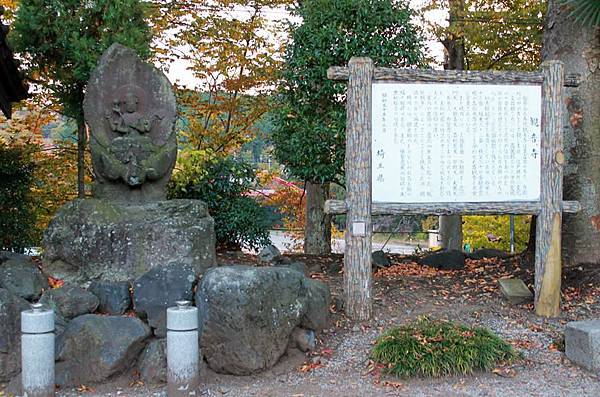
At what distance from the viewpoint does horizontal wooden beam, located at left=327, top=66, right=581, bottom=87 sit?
6209 millimetres

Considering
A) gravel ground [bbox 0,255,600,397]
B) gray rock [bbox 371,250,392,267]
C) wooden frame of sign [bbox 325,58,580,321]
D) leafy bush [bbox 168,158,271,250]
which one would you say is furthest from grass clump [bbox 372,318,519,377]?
leafy bush [bbox 168,158,271,250]

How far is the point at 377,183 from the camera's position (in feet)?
20.5

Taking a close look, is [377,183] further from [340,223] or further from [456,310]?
[340,223]

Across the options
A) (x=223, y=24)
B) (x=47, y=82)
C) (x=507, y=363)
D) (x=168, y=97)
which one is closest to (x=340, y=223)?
(x=223, y=24)

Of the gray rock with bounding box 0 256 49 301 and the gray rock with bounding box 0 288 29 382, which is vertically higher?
the gray rock with bounding box 0 256 49 301

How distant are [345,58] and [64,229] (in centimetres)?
430

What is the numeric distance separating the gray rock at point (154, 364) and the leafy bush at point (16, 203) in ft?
16.7

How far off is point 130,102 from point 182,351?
3549mm

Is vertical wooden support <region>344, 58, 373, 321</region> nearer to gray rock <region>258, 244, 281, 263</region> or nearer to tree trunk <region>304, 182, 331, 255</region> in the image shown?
gray rock <region>258, 244, 281, 263</region>

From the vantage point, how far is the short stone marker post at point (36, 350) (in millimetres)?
4418

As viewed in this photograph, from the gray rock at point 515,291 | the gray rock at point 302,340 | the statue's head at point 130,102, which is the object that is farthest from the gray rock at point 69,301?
the gray rock at point 515,291

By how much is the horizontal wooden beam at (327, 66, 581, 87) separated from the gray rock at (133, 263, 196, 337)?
2614 millimetres

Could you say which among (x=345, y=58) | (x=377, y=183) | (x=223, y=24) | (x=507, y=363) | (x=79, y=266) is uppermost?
(x=223, y=24)

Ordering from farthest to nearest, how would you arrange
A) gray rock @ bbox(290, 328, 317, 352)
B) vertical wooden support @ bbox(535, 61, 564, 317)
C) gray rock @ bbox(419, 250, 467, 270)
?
gray rock @ bbox(419, 250, 467, 270)
vertical wooden support @ bbox(535, 61, 564, 317)
gray rock @ bbox(290, 328, 317, 352)
